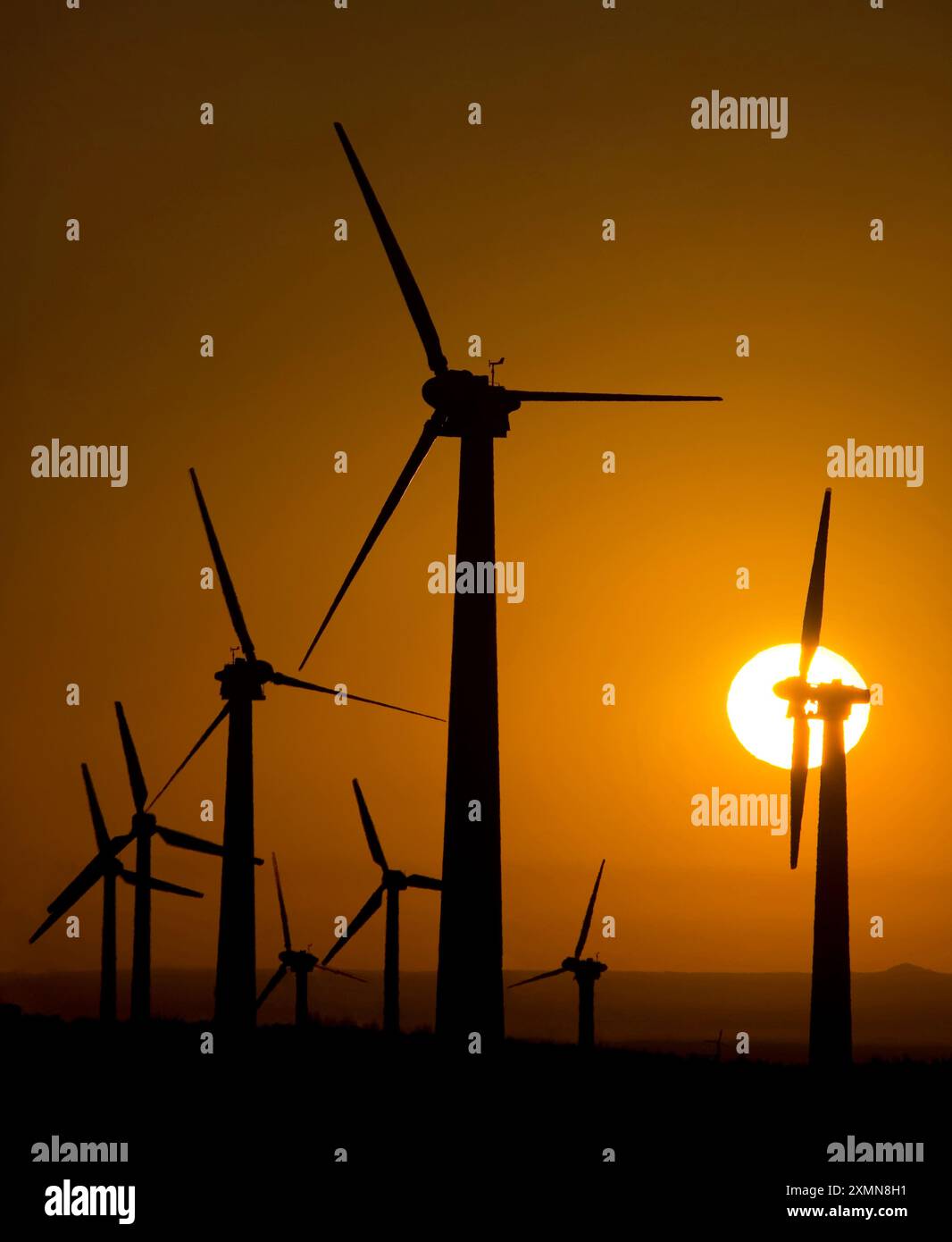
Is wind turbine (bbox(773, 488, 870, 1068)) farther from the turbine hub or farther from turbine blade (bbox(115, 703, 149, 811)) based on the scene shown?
turbine blade (bbox(115, 703, 149, 811))

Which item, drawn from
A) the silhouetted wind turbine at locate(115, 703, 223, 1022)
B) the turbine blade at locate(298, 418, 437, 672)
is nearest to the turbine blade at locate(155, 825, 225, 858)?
the silhouetted wind turbine at locate(115, 703, 223, 1022)

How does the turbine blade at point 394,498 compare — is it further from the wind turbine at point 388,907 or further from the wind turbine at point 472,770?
the wind turbine at point 388,907

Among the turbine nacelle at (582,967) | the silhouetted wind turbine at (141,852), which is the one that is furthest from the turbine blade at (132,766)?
the turbine nacelle at (582,967)

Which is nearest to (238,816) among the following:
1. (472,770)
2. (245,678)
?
(245,678)

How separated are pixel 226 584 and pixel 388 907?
2588cm

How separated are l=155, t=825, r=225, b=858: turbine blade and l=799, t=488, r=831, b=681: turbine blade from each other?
91.6ft

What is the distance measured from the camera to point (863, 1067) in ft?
306

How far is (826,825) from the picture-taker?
5238cm

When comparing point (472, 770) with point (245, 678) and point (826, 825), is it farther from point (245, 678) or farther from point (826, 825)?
point (245, 678)

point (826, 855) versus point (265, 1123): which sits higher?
point (826, 855)

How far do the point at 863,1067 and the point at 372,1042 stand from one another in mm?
35775

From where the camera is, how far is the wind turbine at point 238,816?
6469 centimetres
